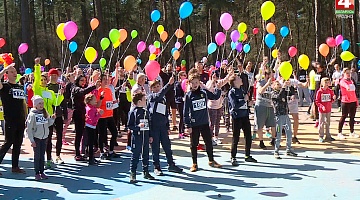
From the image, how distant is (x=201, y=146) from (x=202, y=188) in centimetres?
302

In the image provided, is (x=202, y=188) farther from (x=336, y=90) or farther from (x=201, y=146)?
(x=336, y=90)

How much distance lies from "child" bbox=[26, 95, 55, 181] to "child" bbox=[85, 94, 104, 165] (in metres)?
1.07

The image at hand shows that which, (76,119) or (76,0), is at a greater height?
(76,0)

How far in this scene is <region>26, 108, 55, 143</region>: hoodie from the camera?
673 centimetres

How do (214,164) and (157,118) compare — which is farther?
(214,164)

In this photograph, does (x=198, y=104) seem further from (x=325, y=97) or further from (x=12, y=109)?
(x=325, y=97)

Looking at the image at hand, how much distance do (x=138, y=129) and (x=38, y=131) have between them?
1.59m

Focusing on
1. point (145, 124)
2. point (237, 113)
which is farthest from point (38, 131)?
point (237, 113)

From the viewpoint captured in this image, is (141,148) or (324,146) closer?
(141,148)

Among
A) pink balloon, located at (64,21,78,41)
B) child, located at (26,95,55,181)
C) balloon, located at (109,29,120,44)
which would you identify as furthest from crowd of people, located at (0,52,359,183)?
balloon, located at (109,29,120,44)

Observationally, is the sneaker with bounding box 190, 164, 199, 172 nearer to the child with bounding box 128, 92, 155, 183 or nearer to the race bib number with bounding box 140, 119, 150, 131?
the child with bounding box 128, 92, 155, 183

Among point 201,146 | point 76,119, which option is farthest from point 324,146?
point 76,119

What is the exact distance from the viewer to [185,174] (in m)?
7.08

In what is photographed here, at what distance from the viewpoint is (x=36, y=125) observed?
6.76m
